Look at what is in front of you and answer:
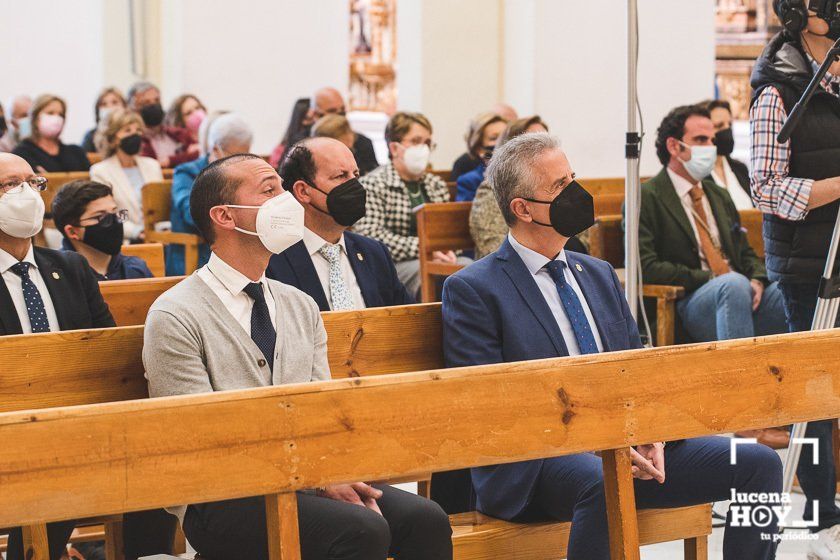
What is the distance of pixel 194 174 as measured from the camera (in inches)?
244

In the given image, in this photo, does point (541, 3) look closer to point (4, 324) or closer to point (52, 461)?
point (4, 324)

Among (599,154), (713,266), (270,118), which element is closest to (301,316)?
(713,266)

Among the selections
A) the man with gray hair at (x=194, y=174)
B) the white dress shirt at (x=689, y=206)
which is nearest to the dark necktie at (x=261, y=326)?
the white dress shirt at (x=689, y=206)

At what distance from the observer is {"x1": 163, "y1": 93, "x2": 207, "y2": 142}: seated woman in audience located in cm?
852

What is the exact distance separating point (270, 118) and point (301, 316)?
6.96 meters

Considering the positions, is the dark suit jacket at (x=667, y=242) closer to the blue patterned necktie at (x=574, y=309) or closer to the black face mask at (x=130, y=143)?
the blue patterned necktie at (x=574, y=309)

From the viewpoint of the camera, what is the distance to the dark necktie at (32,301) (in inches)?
123

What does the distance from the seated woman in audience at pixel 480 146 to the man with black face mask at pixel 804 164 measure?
272 cm

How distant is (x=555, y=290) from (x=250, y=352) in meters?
0.84

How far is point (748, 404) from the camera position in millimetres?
2357

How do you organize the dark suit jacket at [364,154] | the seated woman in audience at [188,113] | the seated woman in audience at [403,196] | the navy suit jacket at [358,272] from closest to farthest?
the navy suit jacket at [358,272] < the seated woman in audience at [403,196] < the dark suit jacket at [364,154] < the seated woman in audience at [188,113]

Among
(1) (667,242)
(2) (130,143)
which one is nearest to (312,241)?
(1) (667,242)

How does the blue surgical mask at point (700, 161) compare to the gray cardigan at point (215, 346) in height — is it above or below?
above

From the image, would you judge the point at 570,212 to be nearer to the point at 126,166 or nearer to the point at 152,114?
the point at 126,166
